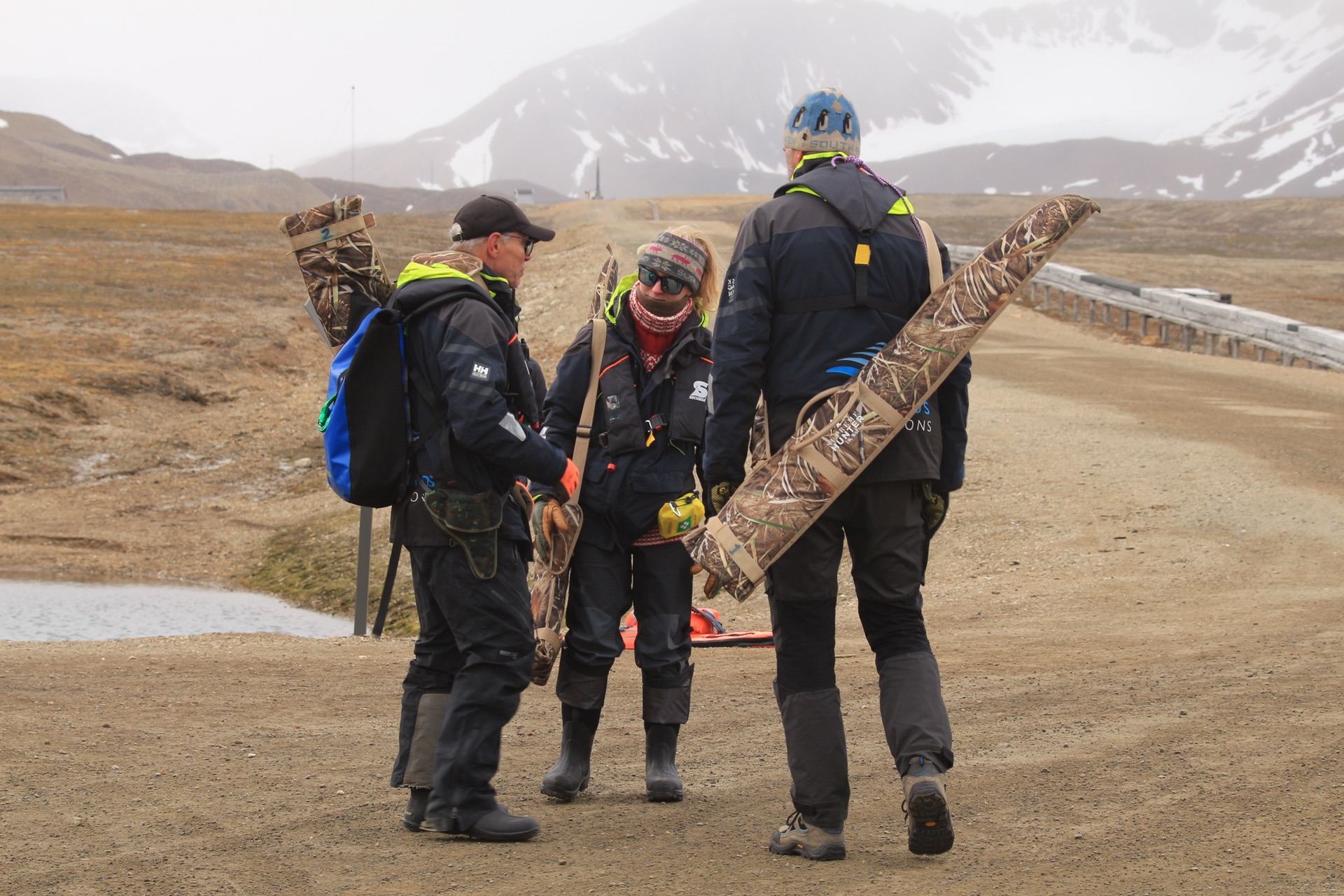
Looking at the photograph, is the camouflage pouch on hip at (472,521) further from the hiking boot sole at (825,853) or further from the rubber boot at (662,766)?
the hiking boot sole at (825,853)

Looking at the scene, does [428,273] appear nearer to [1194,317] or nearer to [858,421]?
[858,421]

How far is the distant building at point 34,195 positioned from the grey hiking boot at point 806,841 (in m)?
89.9

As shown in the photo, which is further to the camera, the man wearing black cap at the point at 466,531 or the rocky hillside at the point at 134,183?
the rocky hillside at the point at 134,183

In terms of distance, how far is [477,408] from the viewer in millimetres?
3934

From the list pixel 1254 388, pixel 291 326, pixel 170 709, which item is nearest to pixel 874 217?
pixel 170 709

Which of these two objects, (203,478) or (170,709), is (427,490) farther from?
(203,478)

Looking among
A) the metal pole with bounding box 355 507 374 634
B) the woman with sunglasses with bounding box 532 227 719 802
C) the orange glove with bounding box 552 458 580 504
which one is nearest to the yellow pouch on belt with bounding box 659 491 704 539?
the woman with sunglasses with bounding box 532 227 719 802

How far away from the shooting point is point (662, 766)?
4.62 m

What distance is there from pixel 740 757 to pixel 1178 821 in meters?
1.81

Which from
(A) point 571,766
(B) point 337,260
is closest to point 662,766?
(A) point 571,766

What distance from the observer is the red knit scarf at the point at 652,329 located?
4.75 metres

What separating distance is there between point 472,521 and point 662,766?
127 cm

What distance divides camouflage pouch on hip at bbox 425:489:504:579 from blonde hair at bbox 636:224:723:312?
1264 millimetres

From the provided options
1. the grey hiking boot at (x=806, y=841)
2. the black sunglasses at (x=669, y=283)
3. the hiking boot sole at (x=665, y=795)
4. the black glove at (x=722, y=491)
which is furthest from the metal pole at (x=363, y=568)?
the grey hiking boot at (x=806, y=841)
